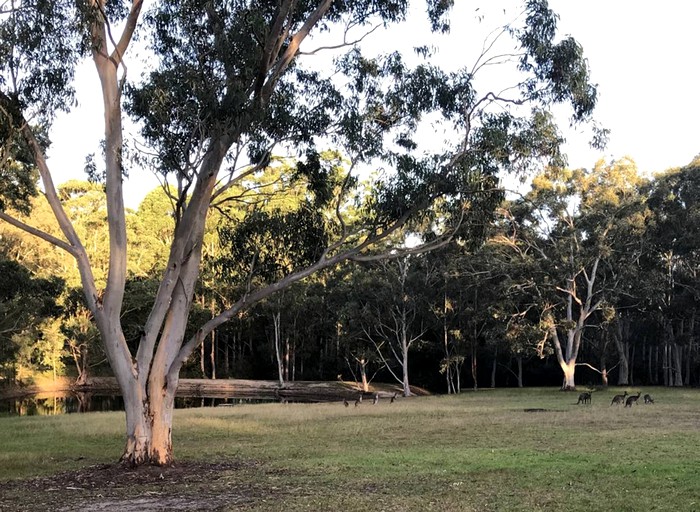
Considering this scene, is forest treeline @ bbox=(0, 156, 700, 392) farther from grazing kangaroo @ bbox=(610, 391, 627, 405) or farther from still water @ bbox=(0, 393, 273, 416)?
grazing kangaroo @ bbox=(610, 391, 627, 405)

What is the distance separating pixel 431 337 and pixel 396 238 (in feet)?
35.9

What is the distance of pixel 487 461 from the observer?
1153 centimetres

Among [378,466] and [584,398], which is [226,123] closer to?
[378,466]

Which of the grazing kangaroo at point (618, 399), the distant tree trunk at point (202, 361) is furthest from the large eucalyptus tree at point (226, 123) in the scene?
the distant tree trunk at point (202, 361)

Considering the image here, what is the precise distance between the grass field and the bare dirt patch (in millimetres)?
27

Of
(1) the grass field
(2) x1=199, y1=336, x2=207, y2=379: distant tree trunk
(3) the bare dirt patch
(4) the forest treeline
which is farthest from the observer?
(2) x1=199, y1=336, x2=207, y2=379: distant tree trunk

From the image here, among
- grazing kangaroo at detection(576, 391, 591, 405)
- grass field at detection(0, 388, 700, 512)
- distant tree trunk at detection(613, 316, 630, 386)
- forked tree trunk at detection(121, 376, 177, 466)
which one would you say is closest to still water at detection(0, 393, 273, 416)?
grass field at detection(0, 388, 700, 512)

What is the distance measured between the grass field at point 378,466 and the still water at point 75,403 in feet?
40.4

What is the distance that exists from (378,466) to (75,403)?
3010cm

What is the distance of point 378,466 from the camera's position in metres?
11.4

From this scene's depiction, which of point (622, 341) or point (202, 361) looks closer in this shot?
point (622, 341)

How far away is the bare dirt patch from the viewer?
28.2 feet

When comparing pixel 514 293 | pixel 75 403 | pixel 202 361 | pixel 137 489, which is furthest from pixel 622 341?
pixel 137 489

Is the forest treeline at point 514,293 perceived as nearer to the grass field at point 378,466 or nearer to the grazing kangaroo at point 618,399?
the grazing kangaroo at point 618,399
